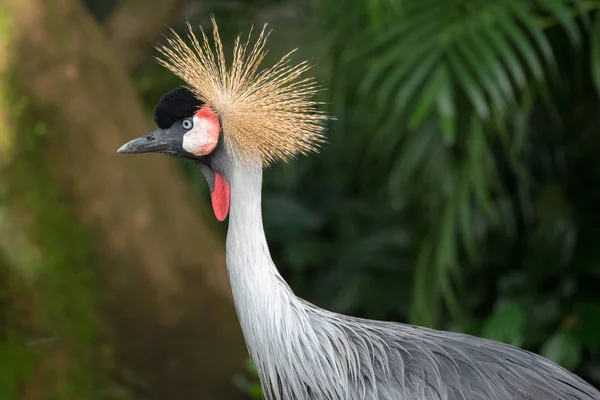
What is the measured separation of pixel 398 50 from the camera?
1.98 meters

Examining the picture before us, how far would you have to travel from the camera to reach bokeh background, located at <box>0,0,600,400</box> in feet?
6.38

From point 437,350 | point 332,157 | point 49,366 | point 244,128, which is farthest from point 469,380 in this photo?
point 332,157

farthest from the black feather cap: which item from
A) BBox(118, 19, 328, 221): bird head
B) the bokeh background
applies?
the bokeh background

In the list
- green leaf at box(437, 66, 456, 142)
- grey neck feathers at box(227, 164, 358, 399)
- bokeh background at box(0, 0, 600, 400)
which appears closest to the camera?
grey neck feathers at box(227, 164, 358, 399)

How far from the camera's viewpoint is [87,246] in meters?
2.02

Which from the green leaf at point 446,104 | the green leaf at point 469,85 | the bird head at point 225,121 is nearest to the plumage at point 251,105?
the bird head at point 225,121

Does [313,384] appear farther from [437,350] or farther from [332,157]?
[332,157]


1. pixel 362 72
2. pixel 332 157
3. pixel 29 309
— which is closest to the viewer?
pixel 29 309

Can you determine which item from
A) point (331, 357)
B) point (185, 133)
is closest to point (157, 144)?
point (185, 133)

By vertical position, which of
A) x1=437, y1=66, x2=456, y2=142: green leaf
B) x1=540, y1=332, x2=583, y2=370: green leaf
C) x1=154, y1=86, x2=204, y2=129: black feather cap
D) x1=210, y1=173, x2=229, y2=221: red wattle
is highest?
x1=154, y1=86, x2=204, y2=129: black feather cap

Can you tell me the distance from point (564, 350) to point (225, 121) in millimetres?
1125

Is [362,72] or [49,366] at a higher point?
[362,72]

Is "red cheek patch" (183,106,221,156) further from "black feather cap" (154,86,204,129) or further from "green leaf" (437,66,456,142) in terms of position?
"green leaf" (437,66,456,142)

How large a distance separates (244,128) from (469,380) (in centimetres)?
53
